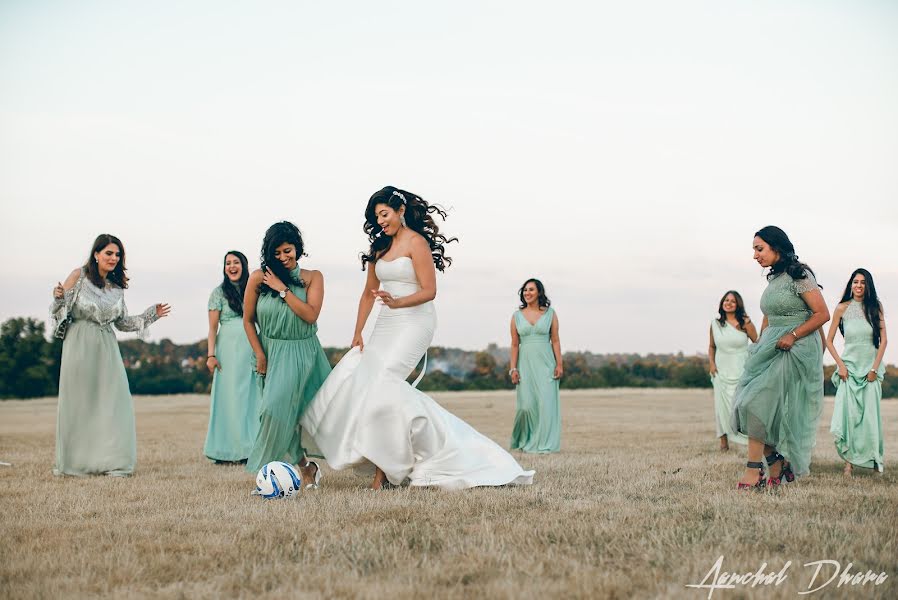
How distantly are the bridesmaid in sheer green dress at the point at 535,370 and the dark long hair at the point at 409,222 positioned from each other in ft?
20.8

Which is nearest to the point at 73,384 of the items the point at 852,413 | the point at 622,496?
the point at 622,496

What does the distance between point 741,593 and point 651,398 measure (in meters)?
33.5

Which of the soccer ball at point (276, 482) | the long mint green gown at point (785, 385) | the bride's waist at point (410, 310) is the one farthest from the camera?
the long mint green gown at point (785, 385)

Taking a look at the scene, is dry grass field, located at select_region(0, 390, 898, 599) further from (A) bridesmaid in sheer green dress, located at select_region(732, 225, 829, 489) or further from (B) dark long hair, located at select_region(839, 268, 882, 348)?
(B) dark long hair, located at select_region(839, 268, 882, 348)

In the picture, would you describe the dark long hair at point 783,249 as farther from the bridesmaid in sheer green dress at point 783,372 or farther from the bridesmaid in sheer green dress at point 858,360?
the bridesmaid in sheer green dress at point 858,360

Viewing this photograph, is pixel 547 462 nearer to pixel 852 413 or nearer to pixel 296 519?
pixel 852 413

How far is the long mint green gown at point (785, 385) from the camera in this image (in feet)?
30.3

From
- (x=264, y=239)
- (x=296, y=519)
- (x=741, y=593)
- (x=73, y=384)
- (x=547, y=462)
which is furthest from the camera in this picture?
(x=547, y=462)

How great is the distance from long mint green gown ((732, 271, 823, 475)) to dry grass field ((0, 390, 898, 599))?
56 centimetres

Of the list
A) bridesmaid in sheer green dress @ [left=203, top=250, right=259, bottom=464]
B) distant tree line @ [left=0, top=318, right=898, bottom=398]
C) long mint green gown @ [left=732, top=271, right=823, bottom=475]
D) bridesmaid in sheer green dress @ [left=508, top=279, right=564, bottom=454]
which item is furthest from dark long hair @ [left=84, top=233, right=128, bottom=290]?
distant tree line @ [left=0, top=318, right=898, bottom=398]

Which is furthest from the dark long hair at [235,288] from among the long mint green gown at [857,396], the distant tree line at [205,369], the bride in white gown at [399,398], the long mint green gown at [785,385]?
the distant tree line at [205,369]

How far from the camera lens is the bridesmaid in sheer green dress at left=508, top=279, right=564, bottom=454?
15.0 meters

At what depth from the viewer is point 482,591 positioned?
4863 millimetres

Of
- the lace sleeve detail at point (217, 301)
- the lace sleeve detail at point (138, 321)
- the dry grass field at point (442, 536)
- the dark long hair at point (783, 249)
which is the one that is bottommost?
the dry grass field at point (442, 536)
